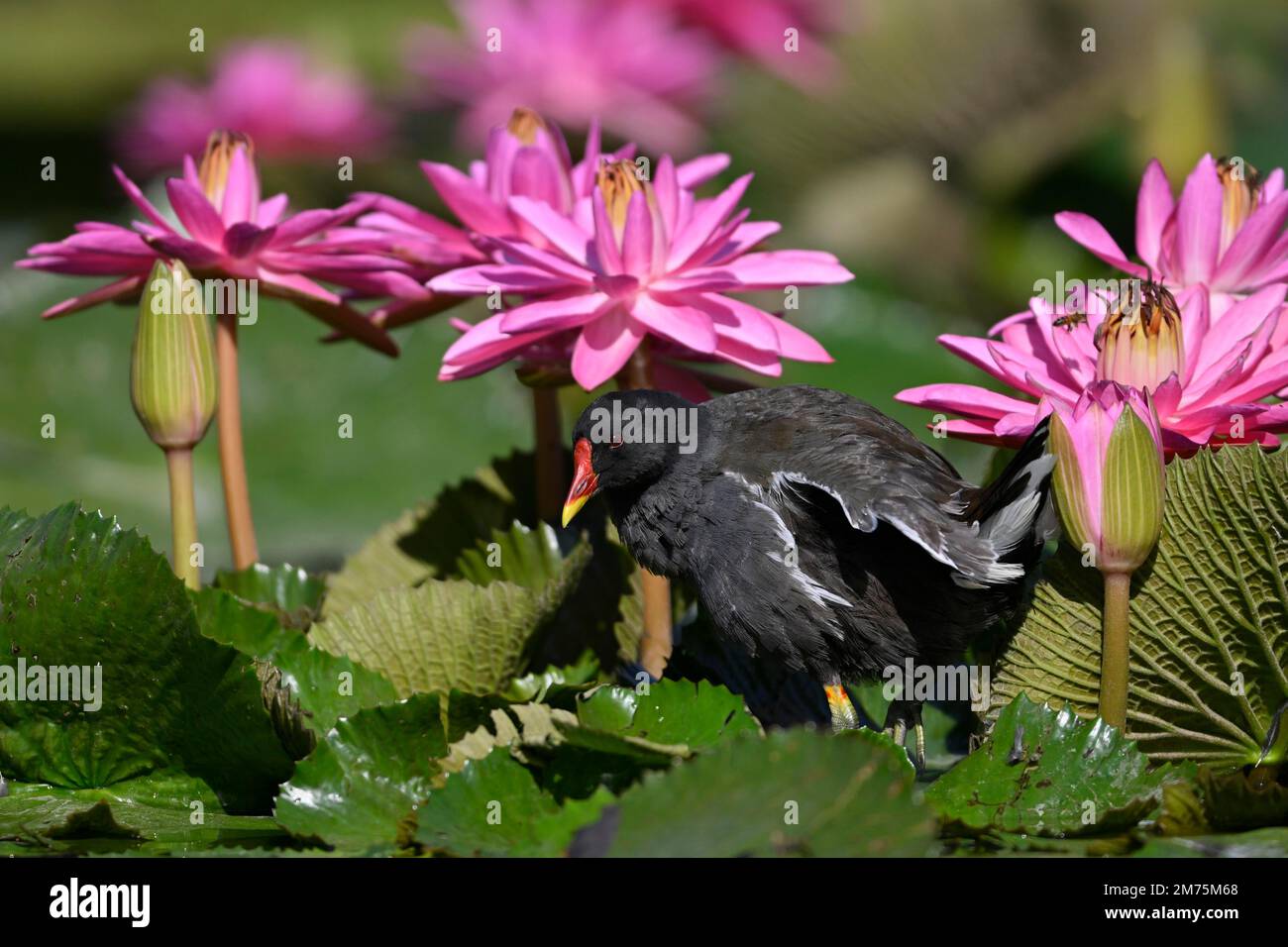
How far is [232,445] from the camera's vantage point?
1.25 m

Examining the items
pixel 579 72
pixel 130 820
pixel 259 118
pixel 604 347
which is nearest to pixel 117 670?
pixel 130 820

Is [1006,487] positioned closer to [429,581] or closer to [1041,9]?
[429,581]

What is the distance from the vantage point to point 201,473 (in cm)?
224

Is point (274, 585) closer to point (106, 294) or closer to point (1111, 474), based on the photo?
point (106, 294)

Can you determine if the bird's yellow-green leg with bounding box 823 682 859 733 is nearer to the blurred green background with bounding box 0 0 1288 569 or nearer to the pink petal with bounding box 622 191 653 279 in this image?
the pink petal with bounding box 622 191 653 279

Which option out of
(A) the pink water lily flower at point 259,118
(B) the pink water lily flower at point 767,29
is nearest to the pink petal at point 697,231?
(B) the pink water lily flower at point 767,29

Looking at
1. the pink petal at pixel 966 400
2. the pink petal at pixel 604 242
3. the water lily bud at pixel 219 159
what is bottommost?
the pink petal at pixel 966 400

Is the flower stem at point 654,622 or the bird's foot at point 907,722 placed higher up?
the flower stem at point 654,622

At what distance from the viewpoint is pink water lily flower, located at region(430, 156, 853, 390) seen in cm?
105

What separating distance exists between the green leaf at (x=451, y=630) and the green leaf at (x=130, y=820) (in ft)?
0.51

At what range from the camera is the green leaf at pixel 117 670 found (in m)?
0.96

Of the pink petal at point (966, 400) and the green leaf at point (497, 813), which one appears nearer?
the green leaf at point (497, 813)

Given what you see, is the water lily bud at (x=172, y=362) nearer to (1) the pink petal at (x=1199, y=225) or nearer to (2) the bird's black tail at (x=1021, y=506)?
(2) the bird's black tail at (x=1021, y=506)

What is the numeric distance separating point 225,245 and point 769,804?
65cm
